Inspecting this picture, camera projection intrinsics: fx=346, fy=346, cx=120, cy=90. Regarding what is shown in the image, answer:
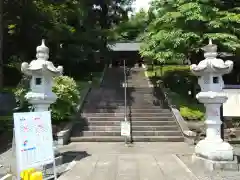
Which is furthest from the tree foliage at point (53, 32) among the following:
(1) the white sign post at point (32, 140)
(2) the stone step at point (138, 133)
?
(1) the white sign post at point (32, 140)

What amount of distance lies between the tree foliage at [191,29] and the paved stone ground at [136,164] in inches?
224

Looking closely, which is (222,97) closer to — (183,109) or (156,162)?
(156,162)

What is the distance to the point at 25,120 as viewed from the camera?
267 inches

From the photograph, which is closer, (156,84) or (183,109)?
(183,109)

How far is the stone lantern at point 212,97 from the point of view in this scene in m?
9.46

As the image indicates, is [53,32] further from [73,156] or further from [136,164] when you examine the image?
[136,164]

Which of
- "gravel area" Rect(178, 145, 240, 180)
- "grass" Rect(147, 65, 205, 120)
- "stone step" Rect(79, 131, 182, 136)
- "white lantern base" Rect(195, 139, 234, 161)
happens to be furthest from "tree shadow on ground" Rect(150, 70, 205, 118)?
"gravel area" Rect(178, 145, 240, 180)

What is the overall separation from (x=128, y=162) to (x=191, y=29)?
31.5ft

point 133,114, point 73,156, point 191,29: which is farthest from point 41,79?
point 191,29

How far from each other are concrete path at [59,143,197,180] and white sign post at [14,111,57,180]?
1.24 metres

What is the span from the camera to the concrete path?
27.3ft

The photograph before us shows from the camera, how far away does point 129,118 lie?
55.2 feet

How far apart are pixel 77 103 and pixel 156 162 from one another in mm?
8139

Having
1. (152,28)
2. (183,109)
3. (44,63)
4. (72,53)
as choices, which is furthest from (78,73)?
(44,63)
